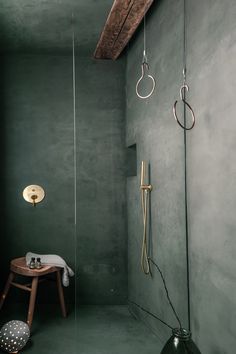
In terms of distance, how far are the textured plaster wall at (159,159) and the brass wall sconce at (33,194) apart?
54cm

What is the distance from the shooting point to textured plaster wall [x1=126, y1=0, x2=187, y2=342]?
1.89m

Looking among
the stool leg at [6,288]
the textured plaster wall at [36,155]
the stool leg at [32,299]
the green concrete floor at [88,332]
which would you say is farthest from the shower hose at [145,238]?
the stool leg at [6,288]

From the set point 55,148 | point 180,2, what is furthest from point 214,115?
point 55,148

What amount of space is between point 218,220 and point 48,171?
101cm

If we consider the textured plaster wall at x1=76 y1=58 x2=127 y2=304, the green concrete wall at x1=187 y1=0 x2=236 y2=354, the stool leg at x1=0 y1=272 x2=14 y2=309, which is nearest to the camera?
the green concrete wall at x1=187 y1=0 x2=236 y2=354

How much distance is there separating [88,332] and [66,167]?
3.42ft

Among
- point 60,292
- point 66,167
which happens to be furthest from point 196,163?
point 60,292

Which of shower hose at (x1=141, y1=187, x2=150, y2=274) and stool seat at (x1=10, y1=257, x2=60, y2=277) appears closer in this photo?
stool seat at (x1=10, y1=257, x2=60, y2=277)

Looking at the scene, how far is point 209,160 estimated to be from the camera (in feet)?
5.18

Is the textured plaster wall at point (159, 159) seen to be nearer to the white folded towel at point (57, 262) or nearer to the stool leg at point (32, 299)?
the white folded towel at point (57, 262)

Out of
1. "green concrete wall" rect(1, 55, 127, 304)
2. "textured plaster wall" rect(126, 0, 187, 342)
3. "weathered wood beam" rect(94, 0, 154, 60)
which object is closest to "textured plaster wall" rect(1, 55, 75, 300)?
"green concrete wall" rect(1, 55, 127, 304)

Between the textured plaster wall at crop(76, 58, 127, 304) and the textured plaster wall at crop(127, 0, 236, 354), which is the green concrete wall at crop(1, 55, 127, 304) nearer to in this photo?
the textured plaster wall at crop(76, 58, 127, 304)

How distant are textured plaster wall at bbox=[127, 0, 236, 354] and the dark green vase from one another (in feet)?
0.39

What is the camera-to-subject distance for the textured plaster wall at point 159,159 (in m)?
1.89
